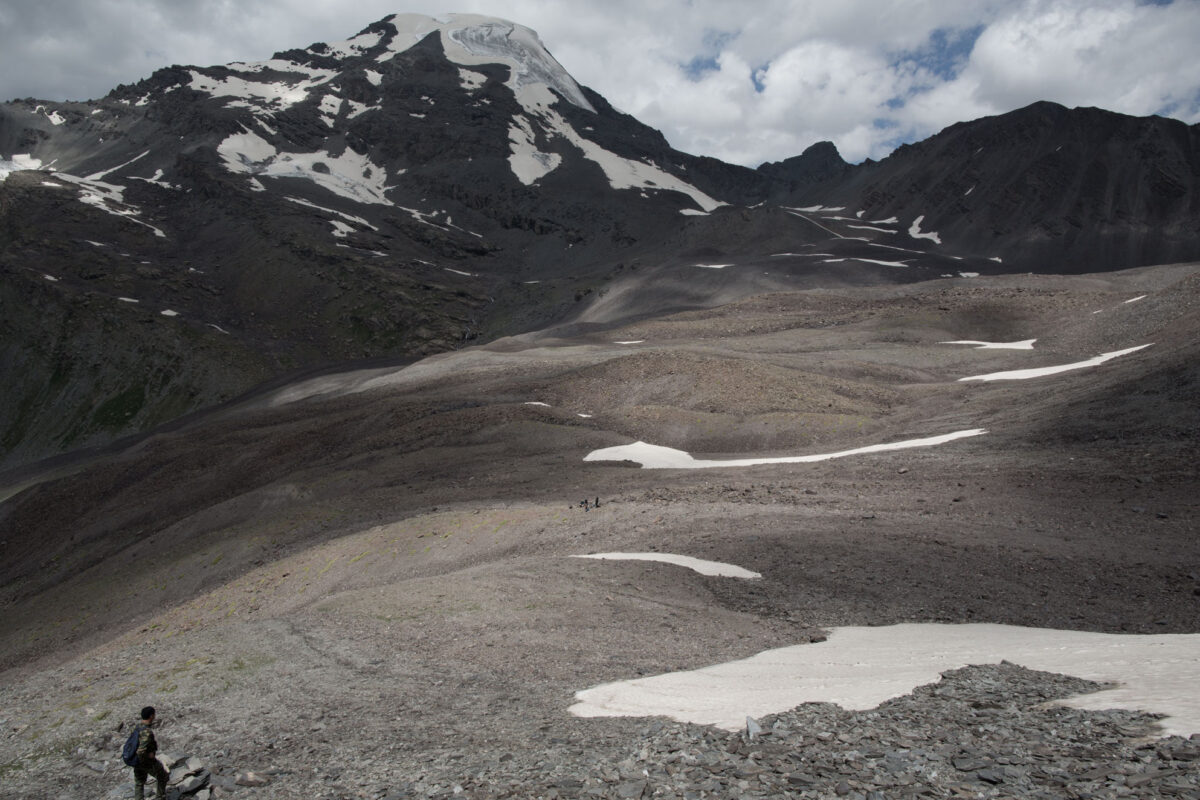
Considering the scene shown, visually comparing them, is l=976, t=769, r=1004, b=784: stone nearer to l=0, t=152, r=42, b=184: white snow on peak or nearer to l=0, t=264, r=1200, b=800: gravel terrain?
l=0, t=264, r=1200, b=800: gravel terrain

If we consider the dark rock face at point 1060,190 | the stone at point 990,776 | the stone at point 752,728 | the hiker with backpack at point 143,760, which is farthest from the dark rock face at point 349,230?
the stone at point 990,776

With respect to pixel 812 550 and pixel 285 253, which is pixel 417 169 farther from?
pixel 812 550

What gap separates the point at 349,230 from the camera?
14575 centimetres

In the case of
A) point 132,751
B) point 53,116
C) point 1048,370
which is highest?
point 53,116

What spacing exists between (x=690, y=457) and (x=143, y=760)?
26987 millimetres

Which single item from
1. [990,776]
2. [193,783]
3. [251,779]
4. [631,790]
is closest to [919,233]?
[990,776]

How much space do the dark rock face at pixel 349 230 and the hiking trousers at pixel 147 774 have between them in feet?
294

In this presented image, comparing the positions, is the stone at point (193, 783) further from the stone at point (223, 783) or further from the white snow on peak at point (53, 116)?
the white snow on peak at point (53, 116)

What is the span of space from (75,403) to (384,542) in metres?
89.5

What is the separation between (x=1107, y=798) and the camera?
588 centimetres

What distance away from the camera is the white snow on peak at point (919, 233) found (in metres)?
148

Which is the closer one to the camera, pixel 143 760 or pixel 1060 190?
pixel 143 760

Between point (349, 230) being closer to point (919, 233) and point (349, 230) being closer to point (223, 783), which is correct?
point (919, 233)

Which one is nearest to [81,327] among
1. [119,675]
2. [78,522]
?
[78,522]
